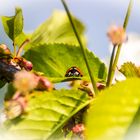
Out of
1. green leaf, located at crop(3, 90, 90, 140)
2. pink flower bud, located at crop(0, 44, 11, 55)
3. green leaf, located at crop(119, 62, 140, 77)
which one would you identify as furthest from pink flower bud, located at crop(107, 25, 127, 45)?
pink flower bud, located at crop(0, 44, 11, 55)

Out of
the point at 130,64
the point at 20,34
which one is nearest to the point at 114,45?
the point at 130,64

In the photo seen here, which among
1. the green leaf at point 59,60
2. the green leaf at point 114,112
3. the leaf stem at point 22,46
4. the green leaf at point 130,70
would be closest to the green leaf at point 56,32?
the leaf stem at point 22,46

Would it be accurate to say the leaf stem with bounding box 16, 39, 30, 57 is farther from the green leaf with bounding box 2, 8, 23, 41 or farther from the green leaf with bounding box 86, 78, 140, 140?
the green leaf with bounding box 86, 78, 140, 140

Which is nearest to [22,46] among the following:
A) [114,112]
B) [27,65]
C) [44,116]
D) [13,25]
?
[13,25]

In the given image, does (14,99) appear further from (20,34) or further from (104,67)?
(20,34)

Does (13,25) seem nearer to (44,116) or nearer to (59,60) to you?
(59,60)
